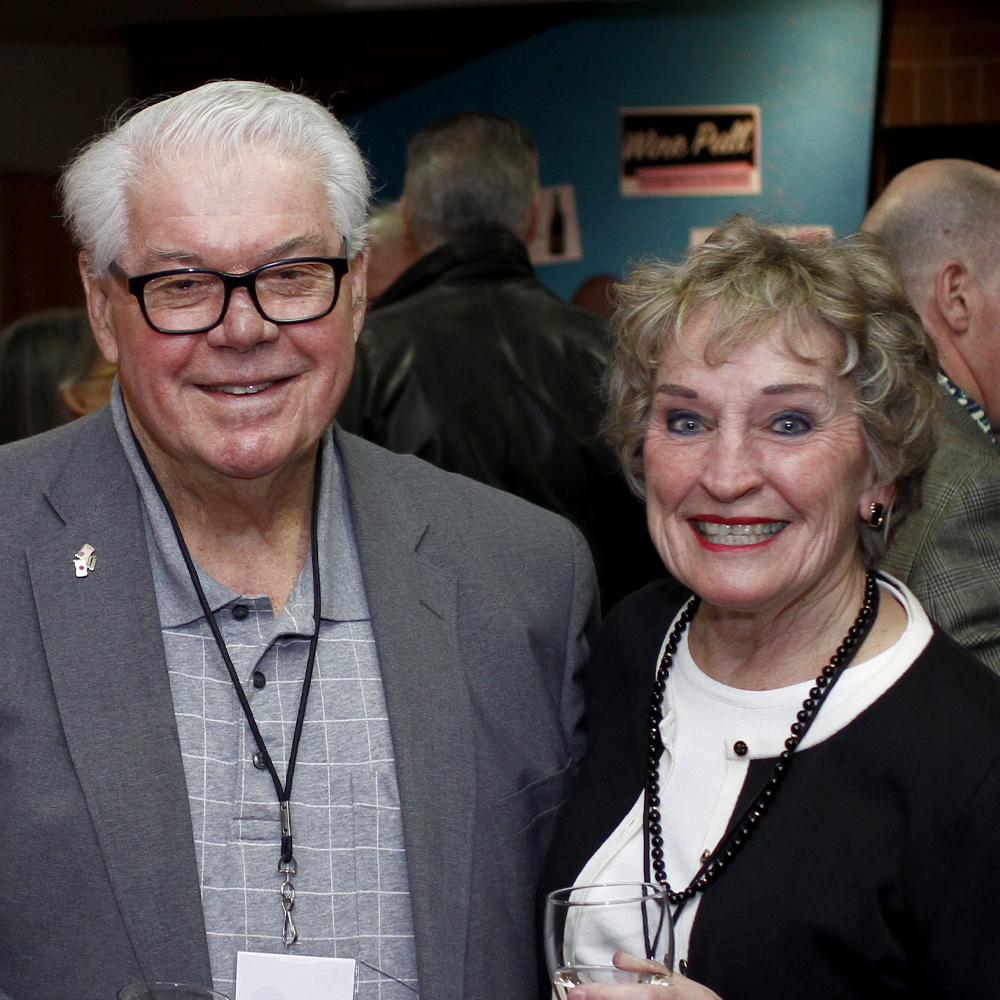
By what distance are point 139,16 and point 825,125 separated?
2.21 metres

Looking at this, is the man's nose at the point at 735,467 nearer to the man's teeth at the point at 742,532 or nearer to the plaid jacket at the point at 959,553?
the man's teeth at the point at 742,532

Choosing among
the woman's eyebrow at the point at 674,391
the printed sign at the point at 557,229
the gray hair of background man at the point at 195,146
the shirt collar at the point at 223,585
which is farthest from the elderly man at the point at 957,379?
the printed sign at the point at 557,229

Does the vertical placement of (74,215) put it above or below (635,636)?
above

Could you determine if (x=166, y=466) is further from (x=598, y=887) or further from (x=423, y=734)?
(x=598, y=887)

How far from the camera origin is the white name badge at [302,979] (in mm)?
1612

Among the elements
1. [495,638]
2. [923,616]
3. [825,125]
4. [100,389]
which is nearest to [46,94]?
[100,389]

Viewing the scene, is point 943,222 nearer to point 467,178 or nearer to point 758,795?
point 467,178

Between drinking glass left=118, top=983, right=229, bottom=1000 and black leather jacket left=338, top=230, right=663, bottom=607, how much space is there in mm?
1996

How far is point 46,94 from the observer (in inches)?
166

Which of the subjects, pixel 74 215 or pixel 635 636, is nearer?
pixel 74 215

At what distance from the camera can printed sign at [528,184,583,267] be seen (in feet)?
13.9

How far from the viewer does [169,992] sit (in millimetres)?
1286

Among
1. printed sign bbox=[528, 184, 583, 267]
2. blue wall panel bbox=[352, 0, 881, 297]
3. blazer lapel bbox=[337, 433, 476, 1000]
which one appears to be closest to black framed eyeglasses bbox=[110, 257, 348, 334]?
blazer lapel bbox=[337, 433, 476, 1000]

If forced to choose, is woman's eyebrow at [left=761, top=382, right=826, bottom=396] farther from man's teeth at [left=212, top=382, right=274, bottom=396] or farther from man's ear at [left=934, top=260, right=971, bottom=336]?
man's ear at [left=934, top=260, right=971, bottom=336]
